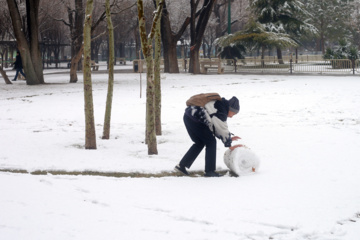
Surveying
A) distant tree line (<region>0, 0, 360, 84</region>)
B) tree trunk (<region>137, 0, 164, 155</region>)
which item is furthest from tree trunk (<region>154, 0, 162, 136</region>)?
distant tree line (<region>0, 0, 360, 84</region>)

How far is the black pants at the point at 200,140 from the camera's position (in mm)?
7379

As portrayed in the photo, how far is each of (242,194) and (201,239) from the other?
1.74m

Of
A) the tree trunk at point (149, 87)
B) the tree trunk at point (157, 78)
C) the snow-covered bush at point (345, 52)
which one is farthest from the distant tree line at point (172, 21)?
the tree trunk at point (149, 87)

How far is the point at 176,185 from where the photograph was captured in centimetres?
726

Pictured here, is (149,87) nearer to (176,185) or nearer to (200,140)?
(200,140)

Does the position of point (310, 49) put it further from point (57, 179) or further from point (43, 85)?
point (57, 179)

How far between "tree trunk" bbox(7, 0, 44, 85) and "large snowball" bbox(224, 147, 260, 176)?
62.3 feet

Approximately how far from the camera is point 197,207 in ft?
20.3

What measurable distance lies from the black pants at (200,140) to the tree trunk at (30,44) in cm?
1880

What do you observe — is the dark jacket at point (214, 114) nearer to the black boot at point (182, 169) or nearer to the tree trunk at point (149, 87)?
the black boot at point (182, 169)

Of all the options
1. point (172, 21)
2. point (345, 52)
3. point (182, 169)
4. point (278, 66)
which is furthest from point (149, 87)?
point (172, 21)

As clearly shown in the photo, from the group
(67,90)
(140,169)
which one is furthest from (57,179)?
(67,90)

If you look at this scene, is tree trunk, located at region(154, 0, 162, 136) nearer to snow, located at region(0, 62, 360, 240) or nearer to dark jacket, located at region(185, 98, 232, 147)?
snow, located at region(0, 62, 360, 240)

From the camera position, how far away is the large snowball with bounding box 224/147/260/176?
7676 mm
